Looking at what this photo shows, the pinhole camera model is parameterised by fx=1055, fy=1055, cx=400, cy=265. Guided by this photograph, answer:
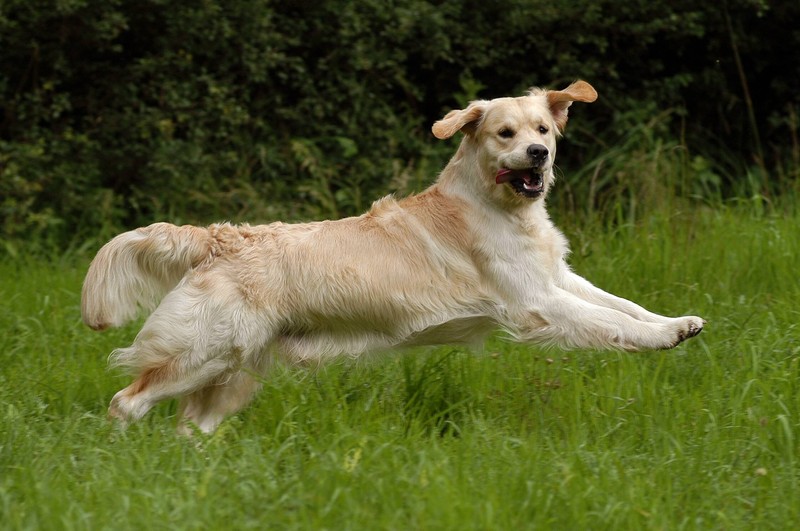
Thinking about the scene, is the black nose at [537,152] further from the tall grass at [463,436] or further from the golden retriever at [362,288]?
the tall grass at [463,436]

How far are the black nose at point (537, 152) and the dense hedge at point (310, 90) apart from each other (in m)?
3.85

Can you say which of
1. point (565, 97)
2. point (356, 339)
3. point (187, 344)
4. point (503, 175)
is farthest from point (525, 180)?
point (187, 344)

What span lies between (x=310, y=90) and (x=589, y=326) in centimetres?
613

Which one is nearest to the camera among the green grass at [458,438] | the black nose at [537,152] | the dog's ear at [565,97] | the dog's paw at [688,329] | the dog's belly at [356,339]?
the green grass at [458,438]

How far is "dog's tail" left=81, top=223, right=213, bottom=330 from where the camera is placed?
5.11 metres

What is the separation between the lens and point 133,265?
5164 millimetres

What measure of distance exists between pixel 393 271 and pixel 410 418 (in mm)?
736

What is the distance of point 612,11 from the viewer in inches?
418

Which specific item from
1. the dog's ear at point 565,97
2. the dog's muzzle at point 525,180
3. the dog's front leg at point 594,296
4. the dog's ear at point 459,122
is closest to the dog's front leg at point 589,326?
the dog's front leg at point 594,296

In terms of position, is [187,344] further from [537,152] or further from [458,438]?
[537,152]

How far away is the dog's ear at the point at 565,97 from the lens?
548cm

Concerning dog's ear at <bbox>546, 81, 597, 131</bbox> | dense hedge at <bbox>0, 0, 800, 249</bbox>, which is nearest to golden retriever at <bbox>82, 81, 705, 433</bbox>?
dog's ear at <bbox>546, 81, 597, 131</bbox>

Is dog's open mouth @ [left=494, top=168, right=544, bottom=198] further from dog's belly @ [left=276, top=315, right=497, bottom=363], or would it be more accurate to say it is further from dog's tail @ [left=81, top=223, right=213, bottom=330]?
dog's tail @ [left=81, top=223, right=213, bottom=330]

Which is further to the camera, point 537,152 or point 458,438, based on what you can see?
point 537,152
